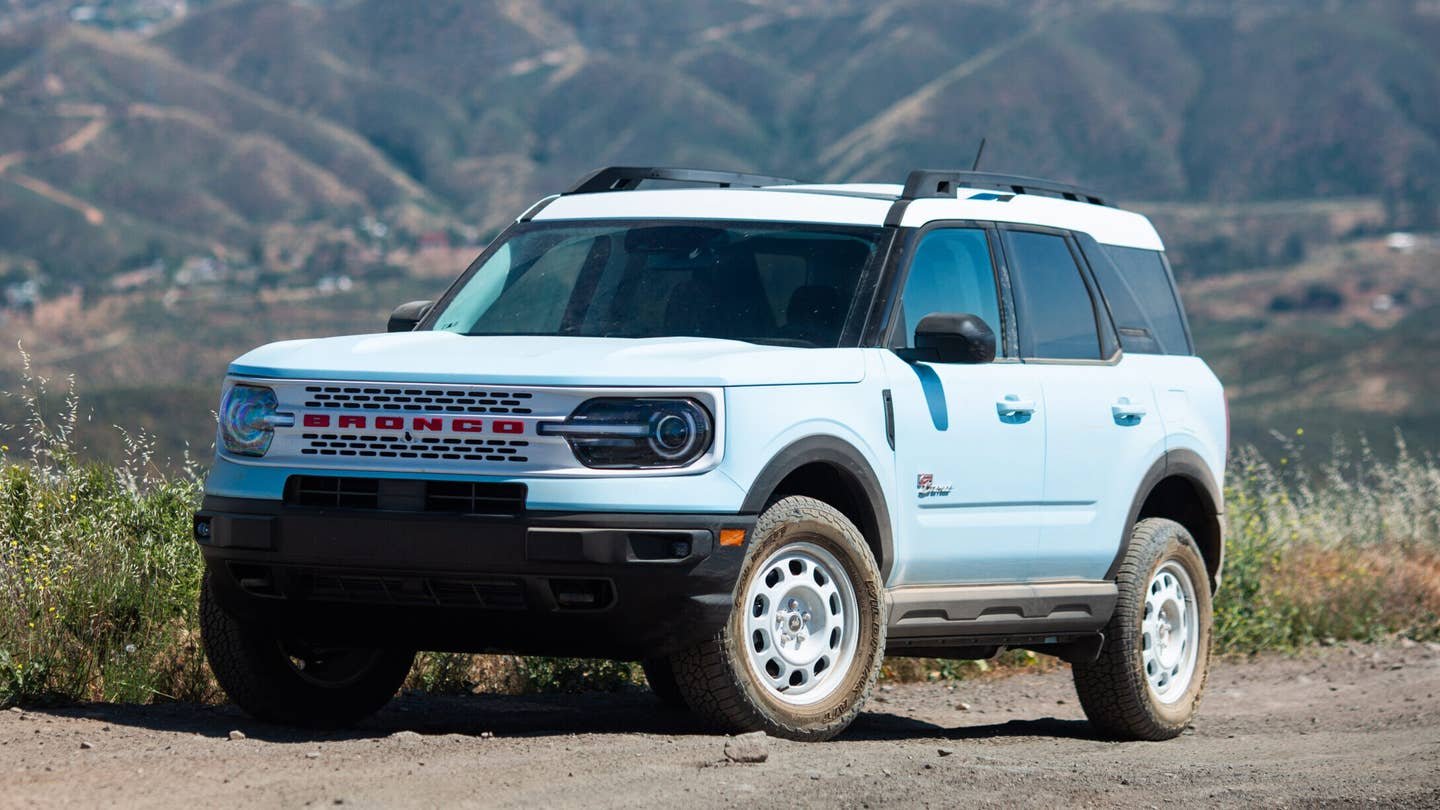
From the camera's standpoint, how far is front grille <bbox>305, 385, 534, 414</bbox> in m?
6.23

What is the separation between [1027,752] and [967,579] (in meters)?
0.65

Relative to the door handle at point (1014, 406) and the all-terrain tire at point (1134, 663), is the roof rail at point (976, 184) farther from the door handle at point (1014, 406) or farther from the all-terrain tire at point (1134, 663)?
the all-terrain tire at point (1134, 663)

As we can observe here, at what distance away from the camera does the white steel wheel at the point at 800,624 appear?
654cm

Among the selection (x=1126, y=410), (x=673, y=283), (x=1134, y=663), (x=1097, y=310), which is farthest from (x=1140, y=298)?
(x=673, y=283)

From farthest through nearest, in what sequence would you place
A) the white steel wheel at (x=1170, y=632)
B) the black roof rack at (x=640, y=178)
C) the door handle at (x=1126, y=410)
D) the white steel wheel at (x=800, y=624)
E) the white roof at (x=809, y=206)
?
the white steel wheel at (x=1170, y=632) → the black roof rack at (x=640, y=178) → the door handle at (x=1126, y=410) → the white roof at (x=809, y=206) → the white steel wheel at (x=800, y=624)

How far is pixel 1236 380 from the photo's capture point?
139 metres

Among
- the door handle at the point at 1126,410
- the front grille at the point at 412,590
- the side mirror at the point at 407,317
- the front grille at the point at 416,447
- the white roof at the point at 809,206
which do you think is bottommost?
the front grille at the point at 412,590

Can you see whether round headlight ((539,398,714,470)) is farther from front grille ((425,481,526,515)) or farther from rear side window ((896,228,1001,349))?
rear side window ((896,228,1001,349))

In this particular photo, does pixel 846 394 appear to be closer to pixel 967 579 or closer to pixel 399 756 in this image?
pixel 967 579

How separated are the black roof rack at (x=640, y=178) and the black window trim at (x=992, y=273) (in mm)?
1122

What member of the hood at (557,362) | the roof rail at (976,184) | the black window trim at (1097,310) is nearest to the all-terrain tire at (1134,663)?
the black window trim at (1097,310)

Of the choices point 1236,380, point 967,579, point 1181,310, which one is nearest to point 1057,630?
point 967,579

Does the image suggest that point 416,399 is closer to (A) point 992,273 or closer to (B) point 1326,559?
(A) point 992,273

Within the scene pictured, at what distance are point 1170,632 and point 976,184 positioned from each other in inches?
82.0
